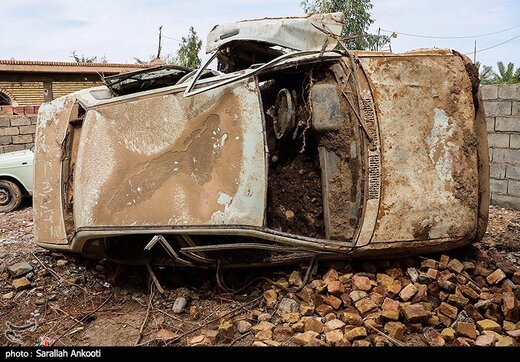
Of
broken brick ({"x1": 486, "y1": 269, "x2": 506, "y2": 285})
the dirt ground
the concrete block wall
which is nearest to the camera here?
the dirt ground

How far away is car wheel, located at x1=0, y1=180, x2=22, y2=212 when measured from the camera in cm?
651

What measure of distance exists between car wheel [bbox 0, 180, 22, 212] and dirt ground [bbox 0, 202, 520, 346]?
2808 millimetres

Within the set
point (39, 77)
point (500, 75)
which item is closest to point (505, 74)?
point (500, 75)

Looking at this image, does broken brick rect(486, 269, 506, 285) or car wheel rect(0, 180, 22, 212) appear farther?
car wheel rect(0, 180, 22, 212)

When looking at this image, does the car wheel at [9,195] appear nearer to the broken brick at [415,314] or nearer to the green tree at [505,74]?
the broken brick at [415,314]

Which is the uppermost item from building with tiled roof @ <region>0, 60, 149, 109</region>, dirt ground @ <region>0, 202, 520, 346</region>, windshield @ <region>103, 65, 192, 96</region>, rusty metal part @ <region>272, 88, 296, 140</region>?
building with tiled roof @ <region>0, 60, 149, 109</region>

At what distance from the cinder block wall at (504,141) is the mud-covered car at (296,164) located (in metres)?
2.51

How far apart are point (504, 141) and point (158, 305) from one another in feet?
14.8

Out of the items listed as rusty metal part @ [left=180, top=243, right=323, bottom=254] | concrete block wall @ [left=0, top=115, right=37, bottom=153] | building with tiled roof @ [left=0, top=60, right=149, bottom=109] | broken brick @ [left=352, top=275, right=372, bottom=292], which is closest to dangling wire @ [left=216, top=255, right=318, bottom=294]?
rusty metal part @ [left=180, top=243, right=323, bottom=254]

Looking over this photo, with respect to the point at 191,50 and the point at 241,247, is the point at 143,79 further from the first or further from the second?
the point at 191,50

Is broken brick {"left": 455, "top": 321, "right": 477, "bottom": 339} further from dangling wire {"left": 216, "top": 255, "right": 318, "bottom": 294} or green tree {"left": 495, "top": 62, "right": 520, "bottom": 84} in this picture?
green tree {"left": 495, "top": 62, "right": 520, "bottom": 84}

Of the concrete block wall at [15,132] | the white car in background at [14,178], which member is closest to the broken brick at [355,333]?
the white car in background at [14,178]
